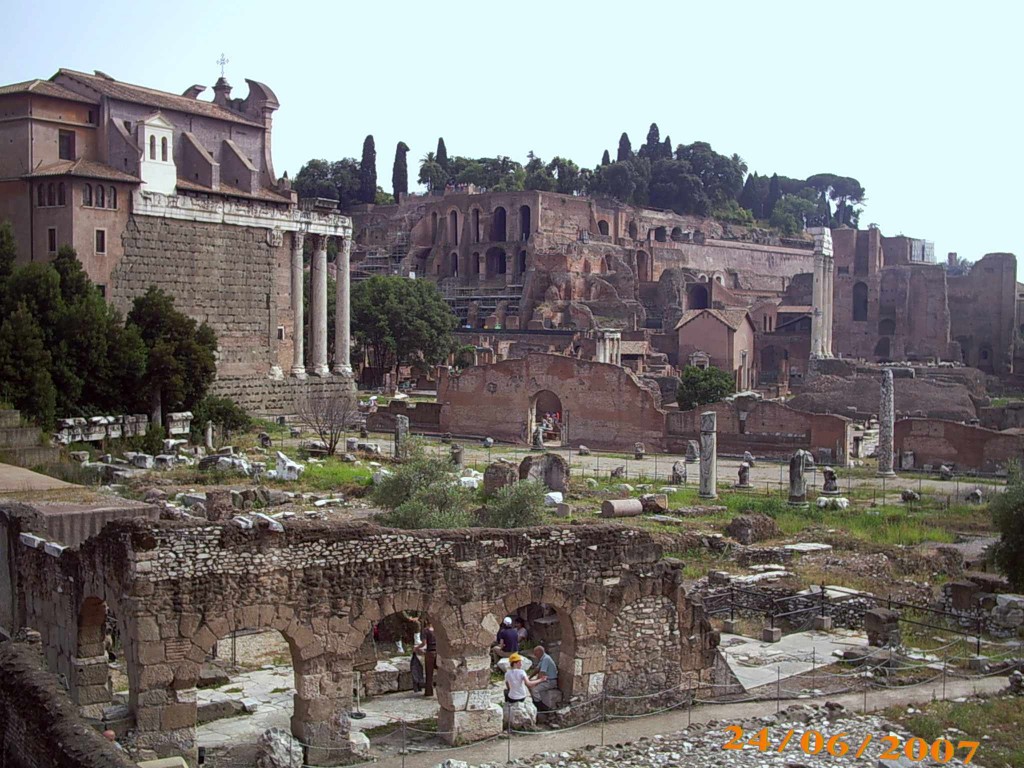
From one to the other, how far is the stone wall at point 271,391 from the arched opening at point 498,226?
1575 inches

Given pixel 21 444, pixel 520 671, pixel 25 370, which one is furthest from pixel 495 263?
pixel 520 671

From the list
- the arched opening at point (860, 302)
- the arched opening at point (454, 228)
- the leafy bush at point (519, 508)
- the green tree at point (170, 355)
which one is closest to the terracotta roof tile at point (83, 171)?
the green tree at point (170, 355)

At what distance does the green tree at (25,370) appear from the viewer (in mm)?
30984

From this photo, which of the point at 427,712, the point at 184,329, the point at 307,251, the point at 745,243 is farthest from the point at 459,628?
the point at 745,243

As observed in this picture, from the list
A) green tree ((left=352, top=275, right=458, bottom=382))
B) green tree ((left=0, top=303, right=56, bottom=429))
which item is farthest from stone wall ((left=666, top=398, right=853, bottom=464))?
green tree ((left=352, top=275, right=458, bottom=382))

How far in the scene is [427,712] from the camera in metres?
13.5

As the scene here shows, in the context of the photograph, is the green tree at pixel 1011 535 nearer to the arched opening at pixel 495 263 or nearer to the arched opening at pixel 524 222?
the arched opening at pixel 524 222

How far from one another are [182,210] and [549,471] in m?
17.9

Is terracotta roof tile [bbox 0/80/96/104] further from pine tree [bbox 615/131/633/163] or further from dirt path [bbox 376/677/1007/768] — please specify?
pine tree [bbox 615/131/633/163]

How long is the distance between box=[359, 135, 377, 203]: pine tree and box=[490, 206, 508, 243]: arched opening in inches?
550

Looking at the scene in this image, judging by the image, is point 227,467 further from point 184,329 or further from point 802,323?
point 802,323

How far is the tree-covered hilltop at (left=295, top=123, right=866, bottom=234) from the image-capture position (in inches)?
3814

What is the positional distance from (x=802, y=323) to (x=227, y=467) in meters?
44.8

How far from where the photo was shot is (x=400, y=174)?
9675 centimetres
